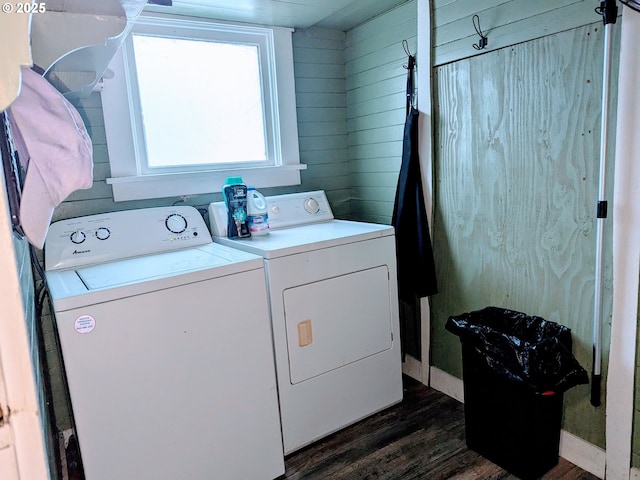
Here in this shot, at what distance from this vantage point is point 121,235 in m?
1.94

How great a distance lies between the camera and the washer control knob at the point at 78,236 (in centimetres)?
184

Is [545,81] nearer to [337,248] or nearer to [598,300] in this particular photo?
[598,300]

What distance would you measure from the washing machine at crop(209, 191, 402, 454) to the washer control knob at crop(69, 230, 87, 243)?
0.58m

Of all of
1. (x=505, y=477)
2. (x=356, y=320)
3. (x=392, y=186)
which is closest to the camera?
(x=505, y=477)

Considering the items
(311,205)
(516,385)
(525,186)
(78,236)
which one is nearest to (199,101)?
(311,205)

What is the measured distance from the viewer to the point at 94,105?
1.98m

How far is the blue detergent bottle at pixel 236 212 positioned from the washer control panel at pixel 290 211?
6 centimetres

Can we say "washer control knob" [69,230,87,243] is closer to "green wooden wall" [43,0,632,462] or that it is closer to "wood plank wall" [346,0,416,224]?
"green wooden wall" [43,0,632,462]

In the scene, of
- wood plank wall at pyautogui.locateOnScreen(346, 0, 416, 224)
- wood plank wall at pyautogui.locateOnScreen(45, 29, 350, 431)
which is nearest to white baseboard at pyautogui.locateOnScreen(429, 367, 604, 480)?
wood plank wall at pyautogui.locateOnScreen(346, 0, 416, 224)

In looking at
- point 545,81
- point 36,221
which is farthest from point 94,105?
point 545,81

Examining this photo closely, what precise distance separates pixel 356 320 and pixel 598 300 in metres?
0.95

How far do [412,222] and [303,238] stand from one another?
590 mm

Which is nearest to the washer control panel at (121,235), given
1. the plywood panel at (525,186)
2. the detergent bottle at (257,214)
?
the detergent bottle at (257,214)

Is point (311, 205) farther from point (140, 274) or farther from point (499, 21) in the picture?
point (499, 21)
